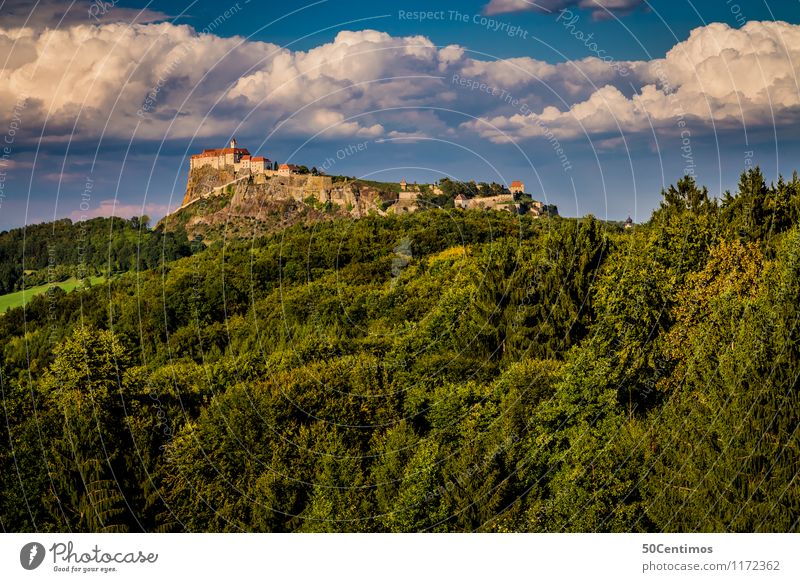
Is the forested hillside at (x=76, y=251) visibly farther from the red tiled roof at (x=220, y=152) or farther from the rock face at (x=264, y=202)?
the red tiled roof at (x=220, y=152)

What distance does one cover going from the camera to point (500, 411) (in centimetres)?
3381

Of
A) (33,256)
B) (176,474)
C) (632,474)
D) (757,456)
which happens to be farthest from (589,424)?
(33,256)

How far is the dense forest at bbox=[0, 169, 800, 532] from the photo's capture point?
23.8 m

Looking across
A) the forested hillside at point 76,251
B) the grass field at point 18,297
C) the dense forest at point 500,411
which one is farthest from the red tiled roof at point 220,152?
the dense forest at point 500,411

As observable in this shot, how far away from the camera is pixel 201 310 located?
6944 centimetres

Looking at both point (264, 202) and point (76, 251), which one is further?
point (264, 202)

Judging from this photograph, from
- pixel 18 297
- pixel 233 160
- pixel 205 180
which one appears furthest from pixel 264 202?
pixel 18 297

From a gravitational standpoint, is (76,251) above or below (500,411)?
above

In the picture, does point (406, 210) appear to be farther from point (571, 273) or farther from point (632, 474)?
point (632, 474)

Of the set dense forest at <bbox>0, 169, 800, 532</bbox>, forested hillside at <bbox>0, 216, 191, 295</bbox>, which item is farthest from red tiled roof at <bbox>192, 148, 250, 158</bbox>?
dense forest at <bbox>0, 169, 800, 532</bbox>

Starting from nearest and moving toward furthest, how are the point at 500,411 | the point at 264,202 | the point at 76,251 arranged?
the point at 500,411, the point at 76,251, the point at 264,202

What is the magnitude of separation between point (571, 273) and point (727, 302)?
13781 mm

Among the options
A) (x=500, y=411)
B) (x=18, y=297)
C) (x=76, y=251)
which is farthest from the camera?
(x=76, y=251)

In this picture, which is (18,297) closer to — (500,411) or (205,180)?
(500,411)
